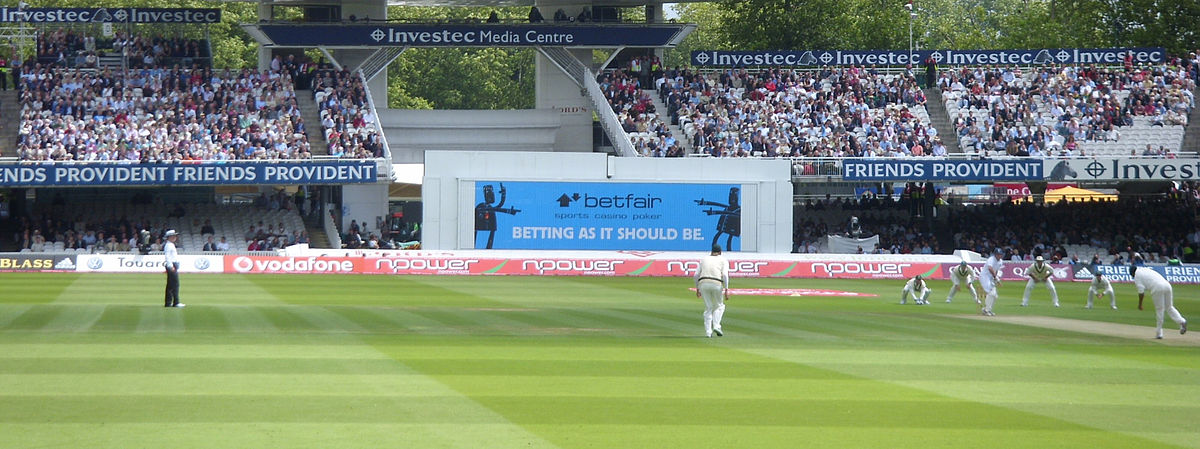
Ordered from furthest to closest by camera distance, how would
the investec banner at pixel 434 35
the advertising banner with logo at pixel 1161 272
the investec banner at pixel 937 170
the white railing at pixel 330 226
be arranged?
the investec banner at pixel 434 35 < the white railing at pixel 330 226 < the investec banner at pixel 937 170 < the advertising banner with logo at pixel 1161 272

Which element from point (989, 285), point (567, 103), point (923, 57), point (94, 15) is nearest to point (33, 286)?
point (989, 285)

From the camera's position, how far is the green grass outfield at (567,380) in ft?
41.0

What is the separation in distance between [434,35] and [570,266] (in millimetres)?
15388

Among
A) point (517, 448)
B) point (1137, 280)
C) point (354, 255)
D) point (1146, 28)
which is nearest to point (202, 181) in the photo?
point (354, 255)

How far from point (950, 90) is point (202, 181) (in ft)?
97.5

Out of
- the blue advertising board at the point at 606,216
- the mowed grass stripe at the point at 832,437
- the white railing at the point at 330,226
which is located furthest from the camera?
the white railing at the point at 330,226

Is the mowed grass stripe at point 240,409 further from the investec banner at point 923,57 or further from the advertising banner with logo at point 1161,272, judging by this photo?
the investec banner at point 923,57

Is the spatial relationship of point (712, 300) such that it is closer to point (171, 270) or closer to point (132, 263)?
point (171, 270)

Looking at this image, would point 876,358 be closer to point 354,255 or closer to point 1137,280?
point 1137,280

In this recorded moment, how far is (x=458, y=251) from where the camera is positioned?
4578cm

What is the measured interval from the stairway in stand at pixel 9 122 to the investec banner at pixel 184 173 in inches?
142

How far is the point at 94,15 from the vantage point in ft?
180

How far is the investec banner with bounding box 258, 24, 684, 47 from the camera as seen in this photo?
5656cm

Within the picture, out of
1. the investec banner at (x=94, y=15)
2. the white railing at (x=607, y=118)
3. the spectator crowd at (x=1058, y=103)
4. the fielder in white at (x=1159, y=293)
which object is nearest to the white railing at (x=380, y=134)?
the investec banner at (x=94, y=15)
